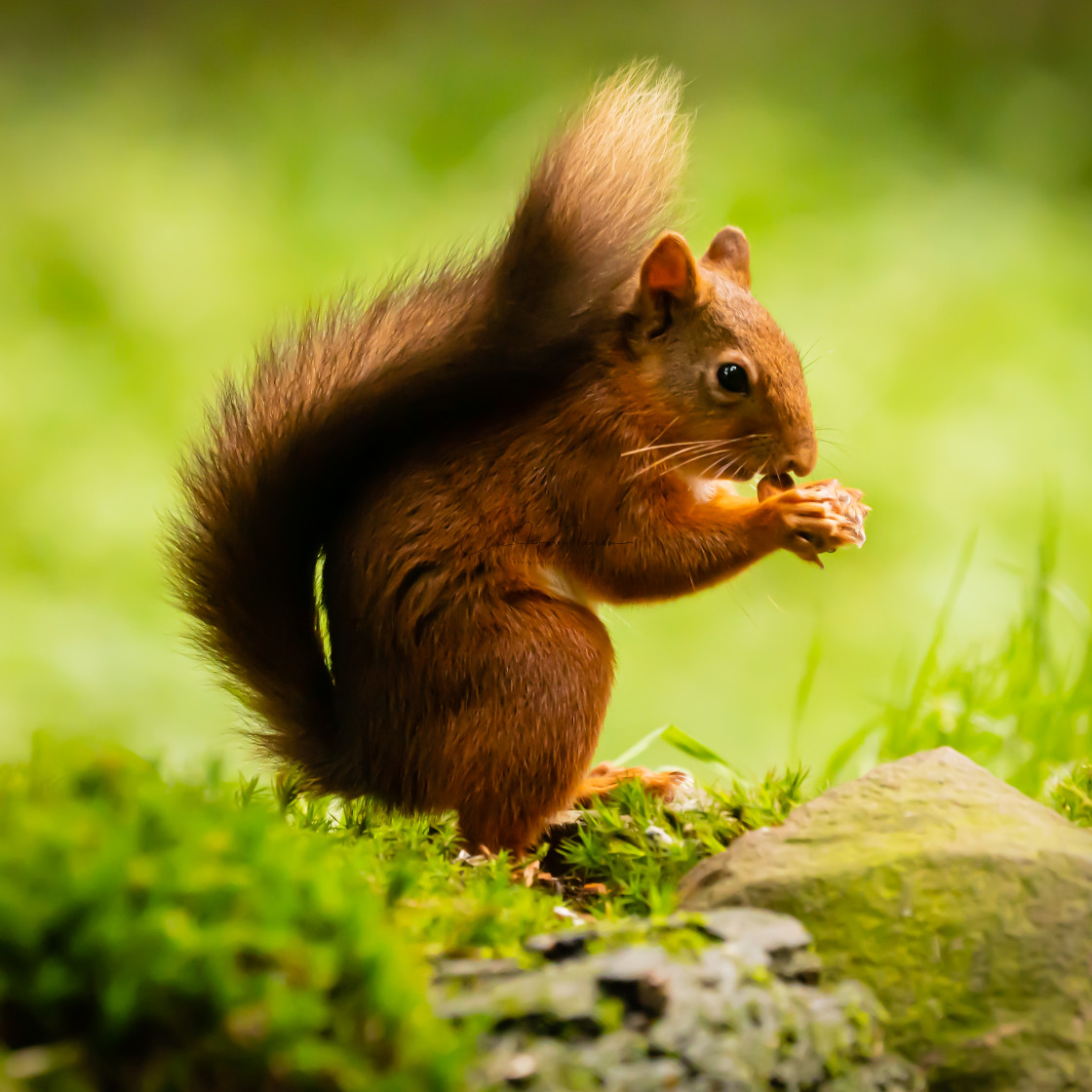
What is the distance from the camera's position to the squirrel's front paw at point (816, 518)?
1710mm

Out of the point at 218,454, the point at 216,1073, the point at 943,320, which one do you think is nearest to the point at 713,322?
the point at 218,454

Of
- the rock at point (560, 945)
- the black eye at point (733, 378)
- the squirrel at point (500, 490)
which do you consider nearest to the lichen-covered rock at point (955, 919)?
the rock at point (560, 945)

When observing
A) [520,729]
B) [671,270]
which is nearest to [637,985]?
[520,729]

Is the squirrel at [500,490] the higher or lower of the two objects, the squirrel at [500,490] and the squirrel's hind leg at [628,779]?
the higher

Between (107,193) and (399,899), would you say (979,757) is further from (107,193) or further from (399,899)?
(107,193)

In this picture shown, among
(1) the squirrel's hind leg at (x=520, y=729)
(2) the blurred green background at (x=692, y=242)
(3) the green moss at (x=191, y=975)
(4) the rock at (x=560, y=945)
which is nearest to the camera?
(3) the green moss at (x=191, y=975)

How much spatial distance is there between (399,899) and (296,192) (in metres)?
2.77

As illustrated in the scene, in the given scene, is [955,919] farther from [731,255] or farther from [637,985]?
[731,255]

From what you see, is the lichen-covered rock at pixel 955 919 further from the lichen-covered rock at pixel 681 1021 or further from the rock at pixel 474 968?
the rock at pixel 474 968

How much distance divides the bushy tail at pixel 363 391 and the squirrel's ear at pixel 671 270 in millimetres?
43

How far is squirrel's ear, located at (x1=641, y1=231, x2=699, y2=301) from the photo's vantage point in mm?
1738

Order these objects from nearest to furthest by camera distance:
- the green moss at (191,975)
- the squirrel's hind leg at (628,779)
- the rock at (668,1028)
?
1. the green moss at (191,975)
2. the rock at (668,1028)
3. the squirrel's hind leg at (628,779)

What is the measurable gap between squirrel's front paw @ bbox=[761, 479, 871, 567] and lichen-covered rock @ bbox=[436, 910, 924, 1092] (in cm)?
65

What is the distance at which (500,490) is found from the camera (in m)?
1.71
